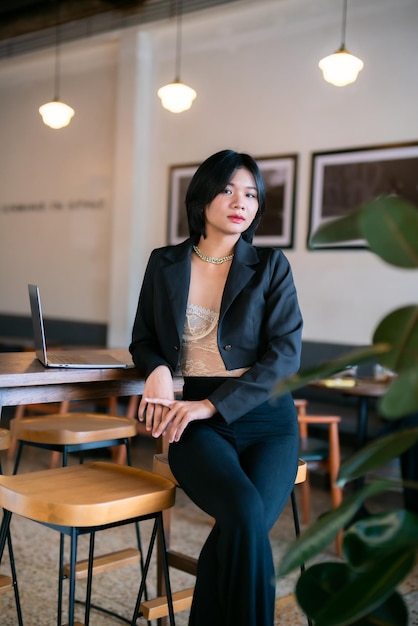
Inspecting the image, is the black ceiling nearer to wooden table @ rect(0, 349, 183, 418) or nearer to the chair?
the chair

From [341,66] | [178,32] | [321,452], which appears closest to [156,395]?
[321,452]

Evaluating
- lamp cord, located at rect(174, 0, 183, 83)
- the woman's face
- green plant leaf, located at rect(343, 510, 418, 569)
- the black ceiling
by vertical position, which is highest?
the black ceiling

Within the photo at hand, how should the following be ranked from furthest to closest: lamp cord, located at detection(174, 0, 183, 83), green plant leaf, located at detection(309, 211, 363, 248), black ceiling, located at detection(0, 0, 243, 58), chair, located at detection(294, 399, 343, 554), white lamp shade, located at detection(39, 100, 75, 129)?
black ceiling, located at detection(0, 0, 243, 58), lamp cord, located at detection(174, 0, 183, 83), white lamp shade, located at detection(39, 100, 75, 129), chair, located at detection(294, 399, 343, 554), green plant leaf, located at detection(309, 211, 363, 248)

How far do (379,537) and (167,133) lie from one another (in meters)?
6.28

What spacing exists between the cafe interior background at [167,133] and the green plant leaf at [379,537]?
11.8ft

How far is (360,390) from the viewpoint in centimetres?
401

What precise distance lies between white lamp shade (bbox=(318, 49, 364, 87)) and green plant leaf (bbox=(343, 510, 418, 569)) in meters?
4.26

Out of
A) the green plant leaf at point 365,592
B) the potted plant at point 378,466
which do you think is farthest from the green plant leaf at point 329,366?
the green plant leaf at point 365,592

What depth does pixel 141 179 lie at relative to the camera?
693 cm

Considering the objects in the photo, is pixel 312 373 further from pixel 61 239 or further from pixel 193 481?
pixel 61 239

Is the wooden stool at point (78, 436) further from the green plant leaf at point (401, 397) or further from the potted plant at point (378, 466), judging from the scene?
the green plant leaf at point (401, 397)

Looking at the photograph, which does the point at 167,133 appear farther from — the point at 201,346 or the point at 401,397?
the point at 401,397

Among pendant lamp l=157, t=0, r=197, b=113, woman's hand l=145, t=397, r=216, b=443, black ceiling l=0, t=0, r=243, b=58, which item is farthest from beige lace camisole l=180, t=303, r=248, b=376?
black ceiling l=0, t=0, r=243, b=58

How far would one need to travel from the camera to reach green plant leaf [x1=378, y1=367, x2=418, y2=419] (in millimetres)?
773
